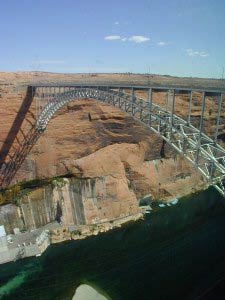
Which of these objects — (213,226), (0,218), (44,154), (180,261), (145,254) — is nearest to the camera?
(180,261)

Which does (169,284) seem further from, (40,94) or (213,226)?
(40,94)

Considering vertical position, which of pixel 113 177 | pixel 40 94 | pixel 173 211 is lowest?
pixel 173 211

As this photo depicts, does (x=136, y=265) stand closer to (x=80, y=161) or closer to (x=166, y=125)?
(x=166, y=125)

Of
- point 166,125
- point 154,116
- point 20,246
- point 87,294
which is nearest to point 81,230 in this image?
point 20,246

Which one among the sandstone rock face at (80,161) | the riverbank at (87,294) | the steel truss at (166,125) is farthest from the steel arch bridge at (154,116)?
the riverbank at (87,294)

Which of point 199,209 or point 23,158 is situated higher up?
point 23,158

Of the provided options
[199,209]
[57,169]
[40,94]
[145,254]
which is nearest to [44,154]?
[57,169]
